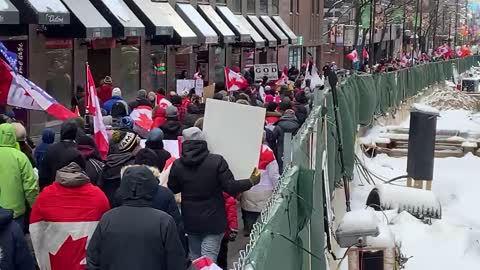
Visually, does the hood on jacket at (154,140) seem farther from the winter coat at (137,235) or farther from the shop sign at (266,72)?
the shop sign at (266,72)

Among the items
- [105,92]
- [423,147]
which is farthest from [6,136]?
[105,92]

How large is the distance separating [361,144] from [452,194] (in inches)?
141

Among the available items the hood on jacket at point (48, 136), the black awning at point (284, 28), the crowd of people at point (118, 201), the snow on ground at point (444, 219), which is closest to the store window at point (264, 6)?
the black awning at point (284, 28)

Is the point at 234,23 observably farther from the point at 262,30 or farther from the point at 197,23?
the point at 197,23

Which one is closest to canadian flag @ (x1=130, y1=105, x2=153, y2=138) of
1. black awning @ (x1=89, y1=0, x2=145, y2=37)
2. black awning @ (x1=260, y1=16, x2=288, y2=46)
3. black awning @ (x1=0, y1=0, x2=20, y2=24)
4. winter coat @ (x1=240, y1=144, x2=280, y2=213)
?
winter coat @ (x1=240, y1=144, x2=280, y2=213)

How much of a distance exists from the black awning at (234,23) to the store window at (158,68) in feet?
16.9

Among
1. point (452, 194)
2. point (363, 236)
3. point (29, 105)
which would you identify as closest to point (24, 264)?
point (363, 236)

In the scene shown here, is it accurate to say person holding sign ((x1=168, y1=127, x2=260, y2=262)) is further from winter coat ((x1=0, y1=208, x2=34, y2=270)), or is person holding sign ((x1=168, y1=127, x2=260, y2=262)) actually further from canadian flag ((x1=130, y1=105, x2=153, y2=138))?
canadian flag ((x1=130, y1=105, x2=153, y2=138))

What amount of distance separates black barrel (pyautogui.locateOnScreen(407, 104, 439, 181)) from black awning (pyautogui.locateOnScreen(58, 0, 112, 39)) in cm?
967

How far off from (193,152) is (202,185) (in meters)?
0.28

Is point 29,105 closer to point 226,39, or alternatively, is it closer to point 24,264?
point 24,264

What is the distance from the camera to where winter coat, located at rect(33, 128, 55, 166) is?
8453 mm

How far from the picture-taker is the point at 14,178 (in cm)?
710

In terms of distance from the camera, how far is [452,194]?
504 inches
